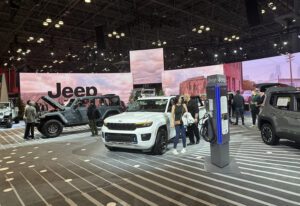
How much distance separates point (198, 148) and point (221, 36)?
60.7ft

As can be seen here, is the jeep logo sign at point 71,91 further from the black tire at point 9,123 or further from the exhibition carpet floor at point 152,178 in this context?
the exhibition carpet floor at point 152,178

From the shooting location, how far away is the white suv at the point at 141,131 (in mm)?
6734

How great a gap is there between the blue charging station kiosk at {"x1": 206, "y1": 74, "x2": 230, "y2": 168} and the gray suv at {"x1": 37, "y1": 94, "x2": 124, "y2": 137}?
25.5 ft

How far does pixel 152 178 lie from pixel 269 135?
13.5ft

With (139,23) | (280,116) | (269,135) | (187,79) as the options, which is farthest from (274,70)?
(280,116)

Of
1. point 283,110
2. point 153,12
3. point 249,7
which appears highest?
point 153,12

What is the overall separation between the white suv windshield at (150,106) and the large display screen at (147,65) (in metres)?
7.02

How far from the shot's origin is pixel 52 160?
7.23 m

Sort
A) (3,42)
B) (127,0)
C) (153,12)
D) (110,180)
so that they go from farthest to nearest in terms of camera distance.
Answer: (3,42), (153,12), (127,0), (110,180)

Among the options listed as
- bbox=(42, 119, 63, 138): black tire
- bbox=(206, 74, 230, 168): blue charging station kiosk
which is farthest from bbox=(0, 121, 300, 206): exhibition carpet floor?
bbox=(42, 119, 63, 138): black tire

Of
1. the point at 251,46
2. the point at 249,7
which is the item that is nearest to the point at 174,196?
the point at 249,7

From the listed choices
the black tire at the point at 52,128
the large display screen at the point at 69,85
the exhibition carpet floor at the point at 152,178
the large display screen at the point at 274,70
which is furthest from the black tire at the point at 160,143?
the large display screen at the point at 69,85

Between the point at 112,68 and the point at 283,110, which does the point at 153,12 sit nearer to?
the point at 283,110

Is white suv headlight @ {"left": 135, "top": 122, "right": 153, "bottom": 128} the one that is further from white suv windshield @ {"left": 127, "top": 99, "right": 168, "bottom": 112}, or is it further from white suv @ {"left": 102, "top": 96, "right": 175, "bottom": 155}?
white suv windshield @ {"left": 127, "top": 99, "right": 168, "bottom": 112}
